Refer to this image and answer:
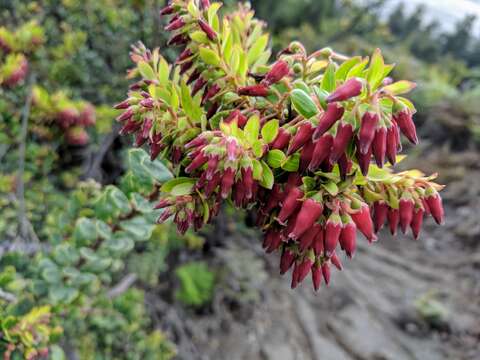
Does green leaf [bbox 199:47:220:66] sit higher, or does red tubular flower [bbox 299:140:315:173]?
green leaf [bbox 199:47:220:66]

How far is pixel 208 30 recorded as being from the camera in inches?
27.2

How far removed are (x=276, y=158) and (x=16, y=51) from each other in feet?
4.76

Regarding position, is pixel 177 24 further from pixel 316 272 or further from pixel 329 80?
pixel 316 272

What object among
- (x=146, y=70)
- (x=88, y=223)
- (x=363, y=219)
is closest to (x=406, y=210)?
(x=363, y=219)

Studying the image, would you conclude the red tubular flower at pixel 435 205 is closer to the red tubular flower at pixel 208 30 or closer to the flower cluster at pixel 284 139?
the flower cluster at pixel 284 139

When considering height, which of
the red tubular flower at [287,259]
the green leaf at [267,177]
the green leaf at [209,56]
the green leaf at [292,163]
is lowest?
the red tubular flower at [287,259]

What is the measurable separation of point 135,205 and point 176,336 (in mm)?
2017

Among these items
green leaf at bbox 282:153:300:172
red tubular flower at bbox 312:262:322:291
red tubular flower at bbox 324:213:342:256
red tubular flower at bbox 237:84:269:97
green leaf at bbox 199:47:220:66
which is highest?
green leaf at bbox 199:47:220:66

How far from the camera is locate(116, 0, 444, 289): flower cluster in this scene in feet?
1.85

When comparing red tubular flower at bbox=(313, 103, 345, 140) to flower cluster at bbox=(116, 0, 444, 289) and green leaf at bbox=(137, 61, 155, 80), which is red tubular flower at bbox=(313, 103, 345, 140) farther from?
green leaf at bbox=(137, 61, 155, 80)

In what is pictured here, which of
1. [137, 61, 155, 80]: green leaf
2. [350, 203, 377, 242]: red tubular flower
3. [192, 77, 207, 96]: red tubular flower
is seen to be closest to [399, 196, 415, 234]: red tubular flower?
[350, 203, 377, 242]: red tubular flower

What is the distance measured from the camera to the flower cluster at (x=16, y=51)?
1.47m

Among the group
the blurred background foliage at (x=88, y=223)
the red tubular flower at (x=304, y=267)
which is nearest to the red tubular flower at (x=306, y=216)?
the red tubular flower at (x=304, y=267)

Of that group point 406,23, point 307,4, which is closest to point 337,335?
point 307,4
